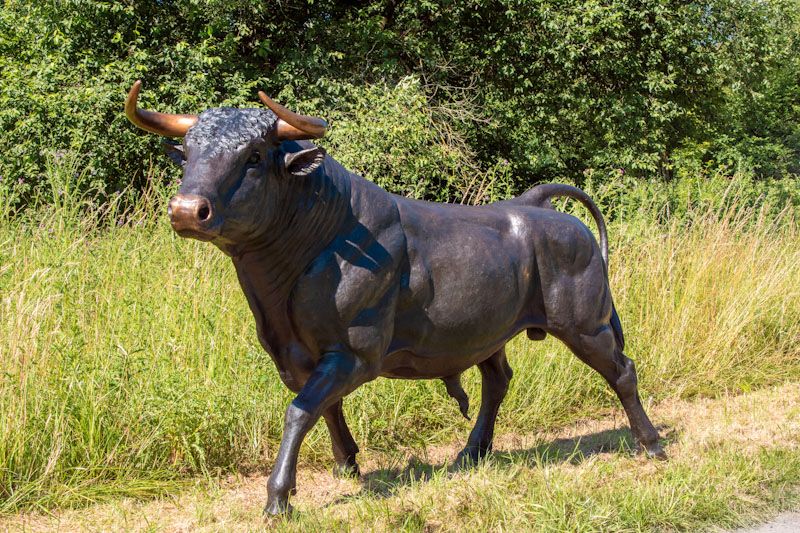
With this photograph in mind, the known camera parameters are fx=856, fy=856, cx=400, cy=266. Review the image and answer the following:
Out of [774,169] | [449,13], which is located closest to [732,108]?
[774,169]

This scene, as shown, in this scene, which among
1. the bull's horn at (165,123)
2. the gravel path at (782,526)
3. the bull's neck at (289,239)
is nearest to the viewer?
the bull's horn at (165,123)

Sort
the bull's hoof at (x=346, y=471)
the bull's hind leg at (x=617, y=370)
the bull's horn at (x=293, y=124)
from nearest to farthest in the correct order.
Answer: the bull's horn at (x=293, y=124) < the bull's hoof at (x=346, y=471) < the bull's hind leg at (x=617, y=370)

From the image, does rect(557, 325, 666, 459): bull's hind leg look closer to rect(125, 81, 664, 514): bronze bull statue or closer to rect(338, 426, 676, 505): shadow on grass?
rect(125, 81, 664, 514): bronze bull statue

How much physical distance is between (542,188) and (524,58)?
430 inches

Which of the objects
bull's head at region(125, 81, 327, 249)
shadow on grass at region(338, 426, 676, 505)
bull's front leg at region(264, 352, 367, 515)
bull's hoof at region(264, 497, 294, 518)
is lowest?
shadow on grass at region(338, 426, 676, 505)

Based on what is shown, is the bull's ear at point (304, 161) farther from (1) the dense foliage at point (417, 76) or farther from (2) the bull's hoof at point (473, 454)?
(1) the dense foliage at point (417, 76)

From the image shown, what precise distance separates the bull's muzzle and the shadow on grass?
146cm

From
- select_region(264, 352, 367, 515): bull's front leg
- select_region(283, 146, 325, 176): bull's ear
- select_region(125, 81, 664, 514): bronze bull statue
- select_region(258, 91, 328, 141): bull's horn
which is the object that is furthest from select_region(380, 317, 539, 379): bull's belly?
select_region(258, 91, 328, 141): bull's horn

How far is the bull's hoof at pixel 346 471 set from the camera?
13.8 feet

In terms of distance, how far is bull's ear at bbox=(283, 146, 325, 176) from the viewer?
330 cm

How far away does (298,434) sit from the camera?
11.1 feet

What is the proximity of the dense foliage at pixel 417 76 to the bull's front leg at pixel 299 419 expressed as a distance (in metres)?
7.09

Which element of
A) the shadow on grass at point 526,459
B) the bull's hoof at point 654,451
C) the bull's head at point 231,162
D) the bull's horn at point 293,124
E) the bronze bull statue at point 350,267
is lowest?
the shadow on grass at point 526,459

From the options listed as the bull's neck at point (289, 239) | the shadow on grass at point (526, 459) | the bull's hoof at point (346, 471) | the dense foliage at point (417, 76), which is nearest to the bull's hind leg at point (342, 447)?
the bull's hoof at point (346, 471)
